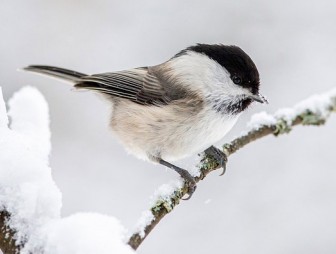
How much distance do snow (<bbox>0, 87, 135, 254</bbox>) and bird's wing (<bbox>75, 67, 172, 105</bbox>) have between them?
3.66 feet

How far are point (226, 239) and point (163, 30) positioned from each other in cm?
218

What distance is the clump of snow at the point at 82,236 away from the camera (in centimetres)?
93

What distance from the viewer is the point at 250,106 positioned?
2164mm

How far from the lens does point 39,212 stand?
3.55 feet

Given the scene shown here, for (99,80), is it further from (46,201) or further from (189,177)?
(46,201)

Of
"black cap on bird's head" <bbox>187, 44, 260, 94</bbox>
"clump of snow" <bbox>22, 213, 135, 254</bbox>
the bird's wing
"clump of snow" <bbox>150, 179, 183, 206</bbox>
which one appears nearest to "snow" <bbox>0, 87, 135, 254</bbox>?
"clump of snow" <bbox>22, 213, 135, 254</bbox>

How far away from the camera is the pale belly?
213cm

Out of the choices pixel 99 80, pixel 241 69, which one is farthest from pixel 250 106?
pixel 99 80

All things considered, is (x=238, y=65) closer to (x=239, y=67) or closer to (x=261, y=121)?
(x=239, y=67)

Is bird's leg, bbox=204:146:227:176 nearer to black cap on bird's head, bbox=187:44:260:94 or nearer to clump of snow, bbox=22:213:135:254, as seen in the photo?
black cap on bird's head, bbox=187:44:260:94

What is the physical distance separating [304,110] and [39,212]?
0.88 metres

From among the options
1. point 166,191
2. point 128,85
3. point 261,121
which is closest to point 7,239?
point 166,191

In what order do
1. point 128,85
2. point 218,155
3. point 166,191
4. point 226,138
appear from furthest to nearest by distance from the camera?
point 226,138
point 128,85
point 218,155
point 166,191

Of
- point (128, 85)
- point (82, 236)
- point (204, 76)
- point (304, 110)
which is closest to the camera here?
point (82, 236)
